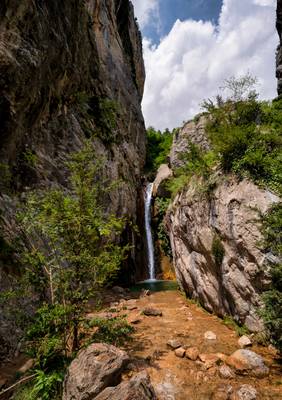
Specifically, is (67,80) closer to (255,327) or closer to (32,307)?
(32,307)

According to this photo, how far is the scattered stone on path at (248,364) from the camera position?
5012 mm

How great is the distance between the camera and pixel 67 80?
43.7ft

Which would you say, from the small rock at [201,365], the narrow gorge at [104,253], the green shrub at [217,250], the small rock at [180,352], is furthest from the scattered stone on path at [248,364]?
the green shrub at [217,250]

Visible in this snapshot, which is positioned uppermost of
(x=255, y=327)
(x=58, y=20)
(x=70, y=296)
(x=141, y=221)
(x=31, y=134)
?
(x=58, y=20)

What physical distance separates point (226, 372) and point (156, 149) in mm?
34981

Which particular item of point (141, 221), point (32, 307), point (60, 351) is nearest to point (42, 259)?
point (60, 351)

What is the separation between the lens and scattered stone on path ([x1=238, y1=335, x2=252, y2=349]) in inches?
245

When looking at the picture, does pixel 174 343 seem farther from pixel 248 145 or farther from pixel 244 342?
pixel 248 145

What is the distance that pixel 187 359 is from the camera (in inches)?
229

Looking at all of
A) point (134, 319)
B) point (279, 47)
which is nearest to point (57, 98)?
point (134, 319)

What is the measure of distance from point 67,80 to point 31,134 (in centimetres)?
424

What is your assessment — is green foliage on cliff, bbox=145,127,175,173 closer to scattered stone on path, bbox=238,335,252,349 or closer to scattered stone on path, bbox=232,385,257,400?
scattered stone on path, bbox=238,335,252,349

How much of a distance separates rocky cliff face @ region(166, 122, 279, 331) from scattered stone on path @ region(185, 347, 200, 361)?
181cm

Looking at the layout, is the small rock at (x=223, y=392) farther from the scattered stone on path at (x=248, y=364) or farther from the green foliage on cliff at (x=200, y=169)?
the green foliage on cliff at (x=200, y=169)
